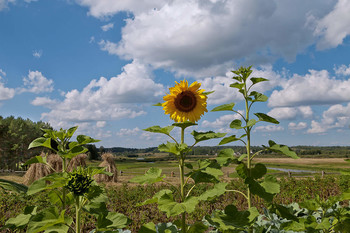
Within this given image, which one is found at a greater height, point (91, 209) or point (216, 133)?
point (216, 133)

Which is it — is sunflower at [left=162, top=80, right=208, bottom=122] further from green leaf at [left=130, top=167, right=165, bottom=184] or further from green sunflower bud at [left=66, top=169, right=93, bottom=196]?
green sunflower bud at [left=66, top=169, right=93, bottom=196]

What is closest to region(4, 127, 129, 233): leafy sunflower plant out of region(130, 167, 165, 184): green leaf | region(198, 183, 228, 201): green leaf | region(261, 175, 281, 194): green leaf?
region(130, 167, 165, 184): green leaf

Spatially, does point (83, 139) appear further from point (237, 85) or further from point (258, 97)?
point (258, 97)

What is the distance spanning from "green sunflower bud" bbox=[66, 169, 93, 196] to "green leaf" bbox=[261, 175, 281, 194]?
1.30 meters

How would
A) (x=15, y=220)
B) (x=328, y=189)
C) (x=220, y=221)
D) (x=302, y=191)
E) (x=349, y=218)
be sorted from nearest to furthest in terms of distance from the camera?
(x=220, y=221)
(x=15, y=220)
(x=349, y=218)
(x=302, y=191)
(x=328, y=189)

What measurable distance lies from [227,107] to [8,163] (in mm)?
44996

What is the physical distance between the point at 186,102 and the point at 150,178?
2.37ft

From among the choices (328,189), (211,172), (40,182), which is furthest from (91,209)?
(328,189)

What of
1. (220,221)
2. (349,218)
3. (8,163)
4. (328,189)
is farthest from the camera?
(8,163)

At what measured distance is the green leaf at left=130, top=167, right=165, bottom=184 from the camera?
204cm

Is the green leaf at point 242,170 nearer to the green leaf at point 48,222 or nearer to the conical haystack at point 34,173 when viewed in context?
the green leaf at point 48,222

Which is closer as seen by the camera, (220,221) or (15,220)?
(220,221)

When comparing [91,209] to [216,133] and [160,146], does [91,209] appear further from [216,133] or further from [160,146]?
[216,133]

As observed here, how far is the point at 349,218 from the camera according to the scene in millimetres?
2719
